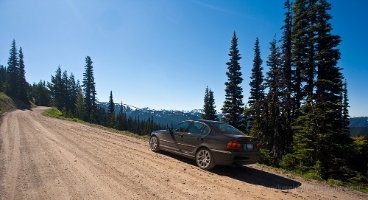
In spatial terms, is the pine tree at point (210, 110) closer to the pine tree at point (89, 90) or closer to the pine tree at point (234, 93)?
the pine tree at point (234, 93)

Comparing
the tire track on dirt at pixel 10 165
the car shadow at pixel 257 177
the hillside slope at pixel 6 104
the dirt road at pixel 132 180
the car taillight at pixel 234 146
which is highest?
the hillside slope at pixel 6 104

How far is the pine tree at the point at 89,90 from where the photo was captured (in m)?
47.4

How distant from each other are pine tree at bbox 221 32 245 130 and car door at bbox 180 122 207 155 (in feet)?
62.7

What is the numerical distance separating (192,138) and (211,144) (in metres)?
0.91

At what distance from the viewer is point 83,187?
4.36 meters

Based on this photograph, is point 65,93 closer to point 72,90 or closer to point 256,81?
point 72,90

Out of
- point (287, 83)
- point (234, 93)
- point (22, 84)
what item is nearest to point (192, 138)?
point (287, 83)

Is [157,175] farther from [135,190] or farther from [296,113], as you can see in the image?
[296,113]

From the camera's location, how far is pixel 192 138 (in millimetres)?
6812

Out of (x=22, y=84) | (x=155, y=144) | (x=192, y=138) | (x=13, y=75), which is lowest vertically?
(x=155, y=144)

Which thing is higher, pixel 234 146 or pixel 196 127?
pixel 196 127

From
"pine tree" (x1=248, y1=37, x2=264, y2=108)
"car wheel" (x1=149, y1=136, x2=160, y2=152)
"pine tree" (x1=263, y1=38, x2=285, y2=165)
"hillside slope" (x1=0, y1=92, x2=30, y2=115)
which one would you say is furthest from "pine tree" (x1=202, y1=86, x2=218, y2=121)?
"hillside slope" (x1=0, y1=92, x2=30, y2=115)

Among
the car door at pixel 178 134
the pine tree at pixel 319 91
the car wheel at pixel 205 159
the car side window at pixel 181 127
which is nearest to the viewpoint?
the car wheel at pixel 205 159

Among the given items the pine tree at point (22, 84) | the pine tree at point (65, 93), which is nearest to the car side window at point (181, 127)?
the pine tree at point (22, 84)
